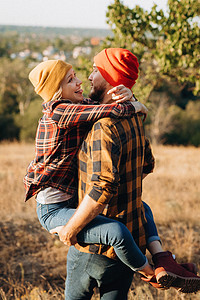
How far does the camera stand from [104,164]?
5.32ft

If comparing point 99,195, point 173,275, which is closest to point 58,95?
point 99,195

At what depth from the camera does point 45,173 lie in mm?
1838

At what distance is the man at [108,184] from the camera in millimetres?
1630

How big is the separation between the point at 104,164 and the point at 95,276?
26.9 inches

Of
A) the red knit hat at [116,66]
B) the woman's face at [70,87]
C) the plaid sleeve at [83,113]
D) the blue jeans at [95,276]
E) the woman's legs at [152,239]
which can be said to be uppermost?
the red knit hat at [116,66]

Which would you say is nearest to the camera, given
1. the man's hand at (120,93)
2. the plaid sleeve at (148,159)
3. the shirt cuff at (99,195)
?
the shirt cuff at (99,195)

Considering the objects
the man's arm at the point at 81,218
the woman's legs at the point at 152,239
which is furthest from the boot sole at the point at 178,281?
the man's arm at the point at 81,218

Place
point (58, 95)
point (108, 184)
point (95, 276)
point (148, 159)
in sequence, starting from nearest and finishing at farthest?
1. point (108, 184)
2. point (95, 276)
3. point (58, 95)
4. point (148, 159)

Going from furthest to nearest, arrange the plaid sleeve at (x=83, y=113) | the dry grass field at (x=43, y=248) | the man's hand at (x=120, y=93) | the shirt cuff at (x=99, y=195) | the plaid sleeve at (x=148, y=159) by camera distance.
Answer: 1. the dry grass field at (x=43, y=248)
2. the plaid sleeve at (x=148, y=159)
3. the man's hand at (x=120, y=93)
4. the plaid sleeve at (x=83, y=113)
5. the shirt cuff at (x=99, y=195)

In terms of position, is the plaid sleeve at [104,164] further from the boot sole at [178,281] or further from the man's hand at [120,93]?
the boot sole at [178,281]

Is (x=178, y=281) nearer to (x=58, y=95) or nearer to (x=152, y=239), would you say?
(x=152, y=239)

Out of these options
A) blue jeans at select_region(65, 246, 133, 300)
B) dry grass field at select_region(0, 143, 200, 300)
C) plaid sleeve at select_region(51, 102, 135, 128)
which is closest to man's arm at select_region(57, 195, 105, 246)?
blue jeans at select_region(65, 246, 133, 300)

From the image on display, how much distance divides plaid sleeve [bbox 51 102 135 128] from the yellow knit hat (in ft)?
0.67

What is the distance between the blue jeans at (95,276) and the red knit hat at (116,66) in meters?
1.03
